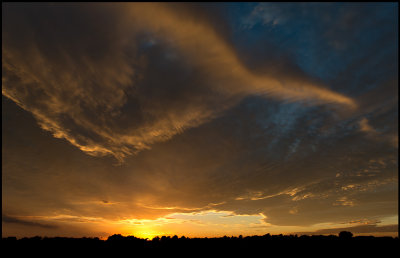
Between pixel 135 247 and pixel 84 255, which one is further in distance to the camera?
pixel 135 247

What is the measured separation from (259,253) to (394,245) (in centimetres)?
2214

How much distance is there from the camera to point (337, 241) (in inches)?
1458

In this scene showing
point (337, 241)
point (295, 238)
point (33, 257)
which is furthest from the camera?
point (295, 238)

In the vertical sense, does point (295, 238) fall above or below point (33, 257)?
above

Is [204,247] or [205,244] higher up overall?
[205,244]

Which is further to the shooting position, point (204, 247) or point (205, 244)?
point (205, 244)

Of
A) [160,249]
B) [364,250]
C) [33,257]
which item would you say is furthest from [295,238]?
[33,257]

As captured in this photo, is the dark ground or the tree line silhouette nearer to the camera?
the dark ground

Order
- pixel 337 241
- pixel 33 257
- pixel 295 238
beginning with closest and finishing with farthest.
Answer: pixel 33 257 → pixel 337 241 → pixel 295 238

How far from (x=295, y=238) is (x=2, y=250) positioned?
154 feet

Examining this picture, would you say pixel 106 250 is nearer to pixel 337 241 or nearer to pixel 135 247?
pixel 135 247

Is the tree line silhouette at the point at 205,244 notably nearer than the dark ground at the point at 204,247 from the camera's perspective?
No

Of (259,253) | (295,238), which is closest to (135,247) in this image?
(259,253)

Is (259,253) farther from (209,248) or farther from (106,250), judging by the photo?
(106,250)
